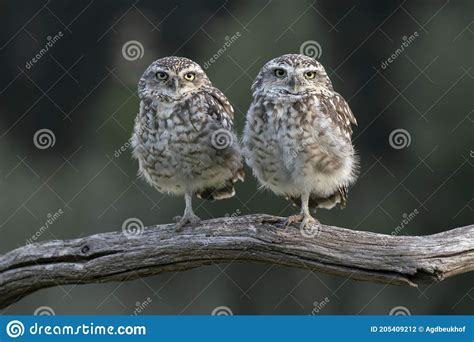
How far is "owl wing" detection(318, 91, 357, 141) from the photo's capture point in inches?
189

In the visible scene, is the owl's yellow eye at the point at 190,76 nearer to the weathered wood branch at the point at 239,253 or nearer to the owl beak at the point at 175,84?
the owl beak at the point at 175,84

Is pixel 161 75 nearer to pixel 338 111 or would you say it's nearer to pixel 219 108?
pixel 219 108

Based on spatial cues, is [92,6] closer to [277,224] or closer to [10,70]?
[10,70]

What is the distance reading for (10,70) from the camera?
918cm

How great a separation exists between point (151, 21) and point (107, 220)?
1959mm

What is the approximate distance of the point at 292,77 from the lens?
4742 millimetres

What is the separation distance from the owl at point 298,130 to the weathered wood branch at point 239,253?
0.51 feet

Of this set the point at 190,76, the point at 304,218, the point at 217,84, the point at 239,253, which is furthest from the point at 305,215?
the point at 217,84

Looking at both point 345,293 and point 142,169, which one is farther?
point 345,293

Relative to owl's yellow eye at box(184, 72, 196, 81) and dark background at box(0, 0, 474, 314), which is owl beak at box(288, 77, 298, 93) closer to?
owl's yellow eye at box(184, 72, 196, 81)

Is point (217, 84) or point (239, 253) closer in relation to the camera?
point (239, 253)

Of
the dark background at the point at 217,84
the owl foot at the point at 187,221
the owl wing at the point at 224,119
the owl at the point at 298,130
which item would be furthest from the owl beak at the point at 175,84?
the dark background at the point at 217,84

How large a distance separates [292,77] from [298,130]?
0.90ft

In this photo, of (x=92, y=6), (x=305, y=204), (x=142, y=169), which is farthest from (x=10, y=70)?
(x=305, y=204)
